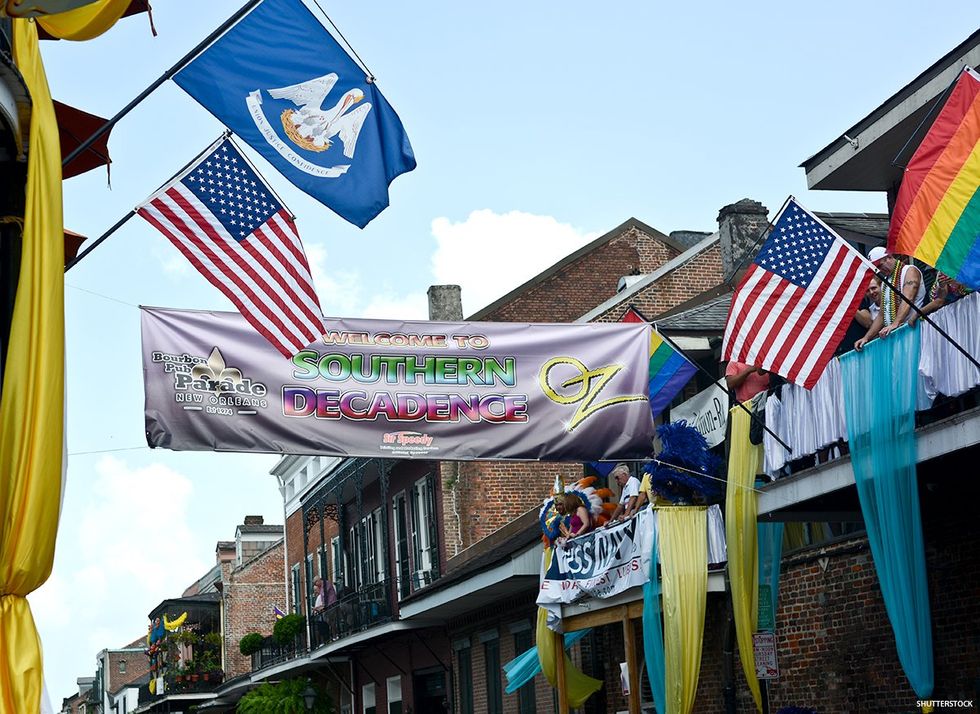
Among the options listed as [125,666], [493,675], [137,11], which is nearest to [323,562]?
[493,675]

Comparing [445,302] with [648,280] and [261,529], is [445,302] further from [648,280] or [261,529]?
[261,529]

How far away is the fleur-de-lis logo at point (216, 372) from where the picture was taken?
38.1 feet

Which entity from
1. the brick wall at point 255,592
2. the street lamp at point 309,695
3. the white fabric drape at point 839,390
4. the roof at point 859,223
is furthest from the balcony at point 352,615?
the brick wall at point 255,592

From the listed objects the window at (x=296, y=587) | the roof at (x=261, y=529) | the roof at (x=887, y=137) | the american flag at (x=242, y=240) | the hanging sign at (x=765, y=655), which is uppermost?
the roof at (x=887, y=137)

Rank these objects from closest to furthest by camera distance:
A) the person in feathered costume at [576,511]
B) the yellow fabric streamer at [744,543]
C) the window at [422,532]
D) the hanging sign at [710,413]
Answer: the yellow fabric streamer at [744,543] → the hanging sign at [710,413] → the person in feathered costume at [576,511] → the window at [422,532]

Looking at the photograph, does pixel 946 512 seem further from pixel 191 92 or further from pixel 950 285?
pixel 191 92

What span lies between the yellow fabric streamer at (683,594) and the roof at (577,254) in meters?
13.7

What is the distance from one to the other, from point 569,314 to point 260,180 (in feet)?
57.7

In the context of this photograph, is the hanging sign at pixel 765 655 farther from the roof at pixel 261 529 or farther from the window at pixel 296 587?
the roof at pixel 261 529

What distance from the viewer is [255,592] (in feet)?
152

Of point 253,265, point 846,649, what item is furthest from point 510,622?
point 253,265

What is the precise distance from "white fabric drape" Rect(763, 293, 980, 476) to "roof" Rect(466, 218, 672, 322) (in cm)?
1521

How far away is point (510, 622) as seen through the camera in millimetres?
20750

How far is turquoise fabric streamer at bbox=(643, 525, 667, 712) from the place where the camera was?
13820 millimetres
